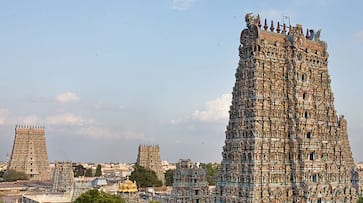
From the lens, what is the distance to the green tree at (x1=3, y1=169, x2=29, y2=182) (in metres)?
91.1

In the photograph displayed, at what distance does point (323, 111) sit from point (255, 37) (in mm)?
9910

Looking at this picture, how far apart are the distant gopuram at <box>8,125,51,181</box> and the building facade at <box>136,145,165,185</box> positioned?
21.7 metres

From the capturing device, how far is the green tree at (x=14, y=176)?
91.1 m

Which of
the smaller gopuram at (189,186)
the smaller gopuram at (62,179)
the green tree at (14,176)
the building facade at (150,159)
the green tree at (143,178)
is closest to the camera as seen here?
the smaller gopuram at (189,186)

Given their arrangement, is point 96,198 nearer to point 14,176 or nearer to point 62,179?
point 62,179

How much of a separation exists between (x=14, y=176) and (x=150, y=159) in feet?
98.8

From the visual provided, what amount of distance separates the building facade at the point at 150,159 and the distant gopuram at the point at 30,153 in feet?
71.1

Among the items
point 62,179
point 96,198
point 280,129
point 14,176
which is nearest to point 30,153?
point 14,176

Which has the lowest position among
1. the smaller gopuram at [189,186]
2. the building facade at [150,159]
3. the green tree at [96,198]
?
the green tree at [96,198]

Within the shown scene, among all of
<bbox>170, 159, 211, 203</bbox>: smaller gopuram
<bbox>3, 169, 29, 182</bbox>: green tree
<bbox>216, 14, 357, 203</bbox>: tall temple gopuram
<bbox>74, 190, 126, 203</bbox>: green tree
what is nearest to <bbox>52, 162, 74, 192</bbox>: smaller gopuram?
<bbox>3, 169, 29, 182</bbox>: green tree

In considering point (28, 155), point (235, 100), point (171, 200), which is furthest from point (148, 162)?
point (235, 100)

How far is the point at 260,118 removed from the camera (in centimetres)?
3809

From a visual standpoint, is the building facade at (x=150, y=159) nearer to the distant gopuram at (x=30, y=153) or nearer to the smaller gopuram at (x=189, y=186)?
the distant gopuram at (x=30, y=153)

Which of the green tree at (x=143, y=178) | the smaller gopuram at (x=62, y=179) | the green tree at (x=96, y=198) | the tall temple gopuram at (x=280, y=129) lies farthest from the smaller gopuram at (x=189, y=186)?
the green tree at (x=143, y=178)
